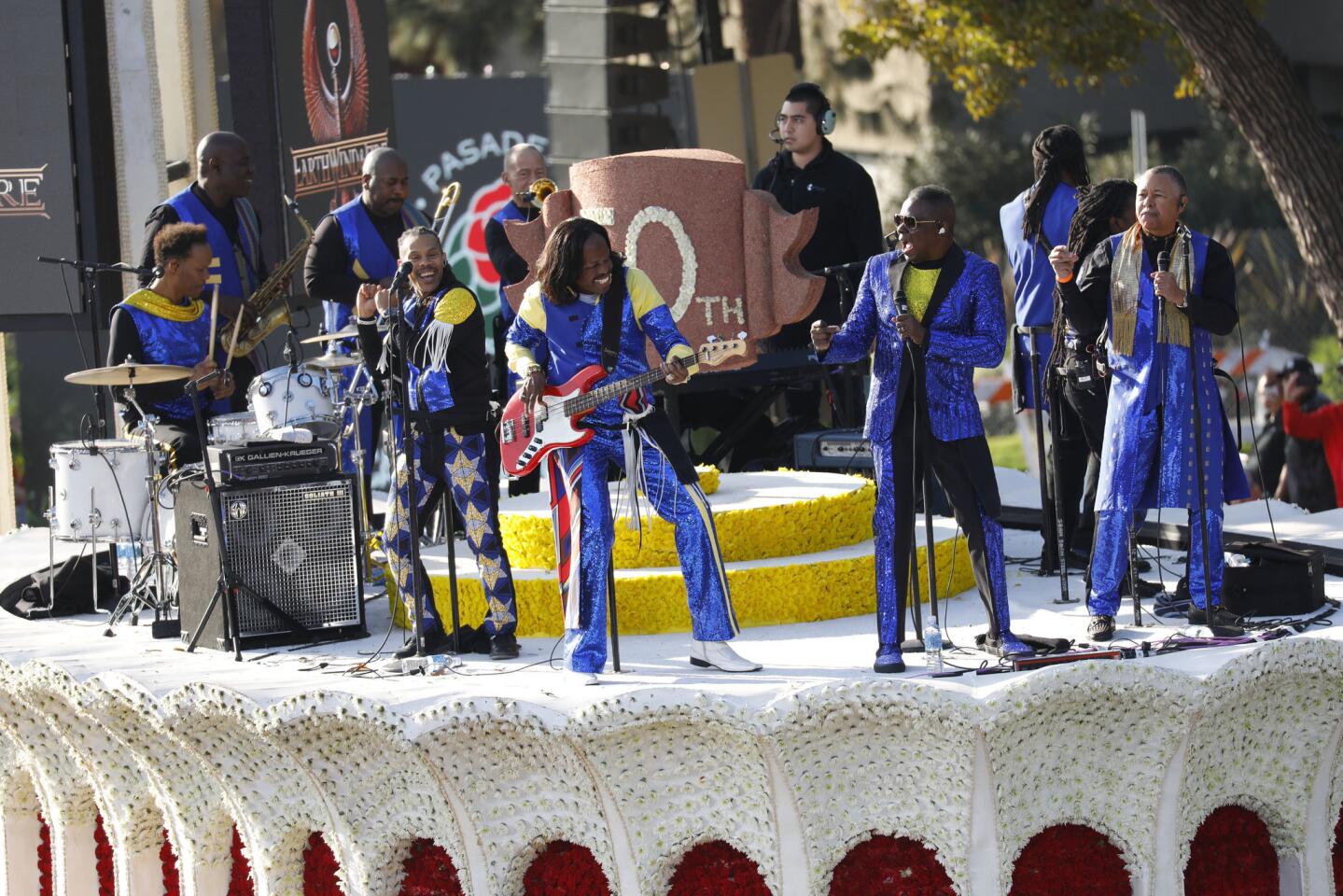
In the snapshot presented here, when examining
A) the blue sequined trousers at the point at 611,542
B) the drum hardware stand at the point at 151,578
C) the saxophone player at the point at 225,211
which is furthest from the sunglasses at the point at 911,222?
the saxophone player at the point at 225,211

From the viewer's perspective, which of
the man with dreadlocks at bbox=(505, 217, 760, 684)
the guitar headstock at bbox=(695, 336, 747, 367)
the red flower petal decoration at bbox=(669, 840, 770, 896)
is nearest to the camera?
the red flower petal decoration at bbox=(669, 840, 770, 896)

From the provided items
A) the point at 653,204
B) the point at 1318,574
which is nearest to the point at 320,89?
the point at 653,204

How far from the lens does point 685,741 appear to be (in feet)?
20.7

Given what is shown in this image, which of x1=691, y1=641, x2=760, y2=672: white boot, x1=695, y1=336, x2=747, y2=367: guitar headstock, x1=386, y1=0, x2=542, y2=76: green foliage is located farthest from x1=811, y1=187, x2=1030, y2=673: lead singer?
x1=386, y1=0, x2=542, y2=76: green foliage

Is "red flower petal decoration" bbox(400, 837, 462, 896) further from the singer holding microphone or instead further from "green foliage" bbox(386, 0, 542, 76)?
"green foliage" bbox(386, 0, 542, 76)

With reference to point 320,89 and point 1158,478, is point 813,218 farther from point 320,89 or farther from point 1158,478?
point 320,89

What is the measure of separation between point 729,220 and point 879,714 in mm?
4128

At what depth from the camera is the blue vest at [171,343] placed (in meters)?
8.88

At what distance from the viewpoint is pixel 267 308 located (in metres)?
9.51

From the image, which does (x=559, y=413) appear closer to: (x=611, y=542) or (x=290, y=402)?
(x=611, y=542)

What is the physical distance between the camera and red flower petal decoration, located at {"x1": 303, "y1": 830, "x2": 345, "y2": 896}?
22.5 ft

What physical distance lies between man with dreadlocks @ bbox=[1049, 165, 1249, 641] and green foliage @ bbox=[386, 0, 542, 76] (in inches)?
1066

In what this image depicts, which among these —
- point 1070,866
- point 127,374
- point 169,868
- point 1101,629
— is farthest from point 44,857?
point 1101,629

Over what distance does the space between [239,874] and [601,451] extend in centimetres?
220
